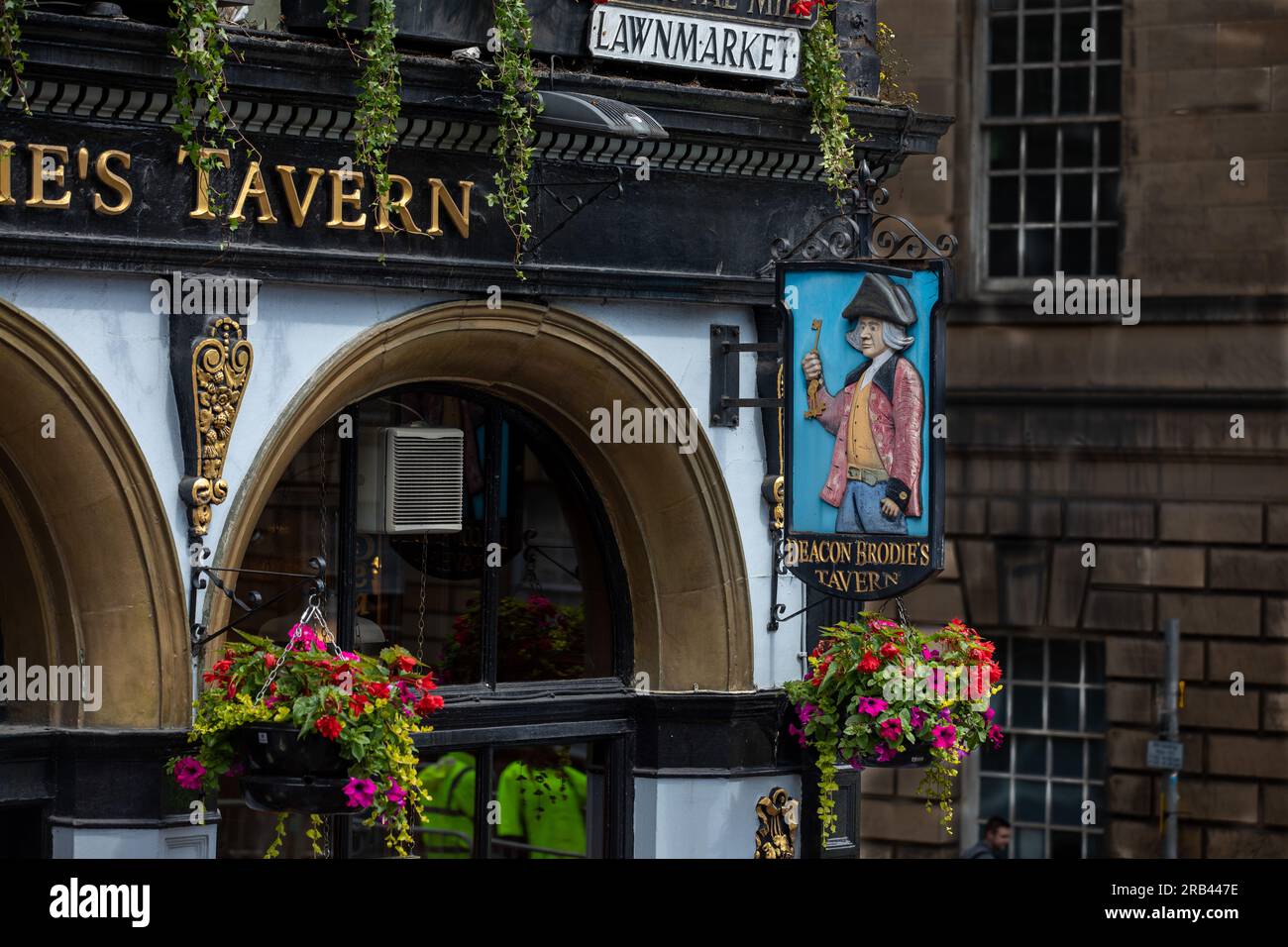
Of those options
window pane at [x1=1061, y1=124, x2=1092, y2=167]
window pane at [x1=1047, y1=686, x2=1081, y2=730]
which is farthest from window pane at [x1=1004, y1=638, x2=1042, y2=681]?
window pane at [x1=1061, y1=124, x2=1092, y2=167]

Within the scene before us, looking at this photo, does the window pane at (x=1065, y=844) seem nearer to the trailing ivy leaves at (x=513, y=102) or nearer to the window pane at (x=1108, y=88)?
the window pane at (x=1108, y=88)

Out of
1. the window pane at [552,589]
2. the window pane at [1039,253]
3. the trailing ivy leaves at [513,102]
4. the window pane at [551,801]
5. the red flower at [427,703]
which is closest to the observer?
the red flower at [427,703]

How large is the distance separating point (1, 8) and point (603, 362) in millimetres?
3872

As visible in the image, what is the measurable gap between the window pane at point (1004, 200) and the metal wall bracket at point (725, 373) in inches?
374

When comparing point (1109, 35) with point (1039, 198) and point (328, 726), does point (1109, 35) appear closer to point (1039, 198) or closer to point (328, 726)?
point (1039, 198)

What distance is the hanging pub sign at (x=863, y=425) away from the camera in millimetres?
13578

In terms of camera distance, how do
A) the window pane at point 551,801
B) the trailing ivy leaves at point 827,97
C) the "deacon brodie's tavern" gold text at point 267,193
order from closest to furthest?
the "deacon brodie's tavern" gold text at point 267,193 < the trailing ivy leaves at point 827,97 < the window pane at point 551,801

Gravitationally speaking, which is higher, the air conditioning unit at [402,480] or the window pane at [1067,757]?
the air conditioning unit at [402,480]

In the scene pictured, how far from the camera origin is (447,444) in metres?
13.6

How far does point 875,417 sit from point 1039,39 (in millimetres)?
10279

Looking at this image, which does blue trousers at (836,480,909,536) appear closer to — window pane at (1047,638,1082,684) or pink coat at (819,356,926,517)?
pink coat at (819,356,926,517)

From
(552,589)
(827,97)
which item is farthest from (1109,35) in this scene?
(552,589)

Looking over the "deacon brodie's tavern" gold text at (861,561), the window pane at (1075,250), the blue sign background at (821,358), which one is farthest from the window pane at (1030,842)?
the blue sign background at (821,358)

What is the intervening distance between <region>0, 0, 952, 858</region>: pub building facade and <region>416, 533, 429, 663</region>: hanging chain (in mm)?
25
